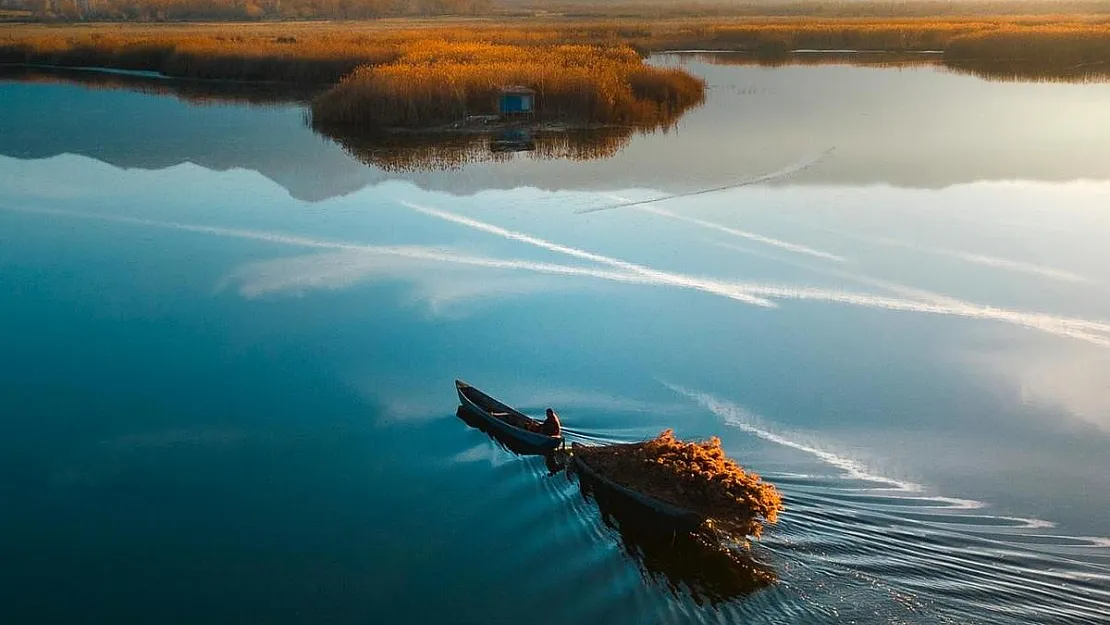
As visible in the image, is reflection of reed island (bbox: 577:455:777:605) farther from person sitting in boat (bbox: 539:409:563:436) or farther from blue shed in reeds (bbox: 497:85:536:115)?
blue shed in reeds (bbox: 497:85:536:115)

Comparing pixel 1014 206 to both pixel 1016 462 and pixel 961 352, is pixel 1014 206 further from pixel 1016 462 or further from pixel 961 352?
pixel 1016 462

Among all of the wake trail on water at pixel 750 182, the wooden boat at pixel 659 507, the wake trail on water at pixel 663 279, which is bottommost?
the wooden boat at pixel 659 507

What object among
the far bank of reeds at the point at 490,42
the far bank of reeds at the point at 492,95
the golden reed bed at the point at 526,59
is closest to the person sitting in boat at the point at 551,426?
the far bank of reeds at the point at 492,95

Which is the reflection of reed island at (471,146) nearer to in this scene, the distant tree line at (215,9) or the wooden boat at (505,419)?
the wooden boat at (505,419)

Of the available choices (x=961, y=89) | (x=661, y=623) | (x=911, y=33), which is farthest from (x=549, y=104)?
(x=911, y=33)

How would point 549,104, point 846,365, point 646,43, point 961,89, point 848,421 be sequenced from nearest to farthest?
point 848,421 < point 846,365 < point 549,104 < point 961,89 < point 646,43
